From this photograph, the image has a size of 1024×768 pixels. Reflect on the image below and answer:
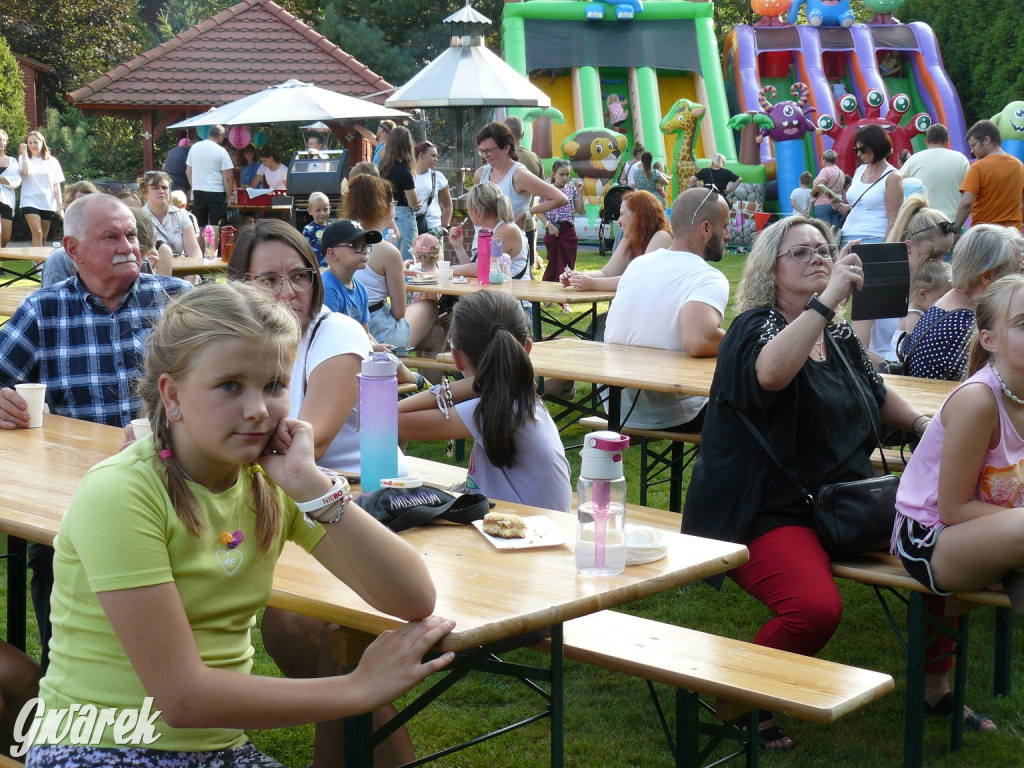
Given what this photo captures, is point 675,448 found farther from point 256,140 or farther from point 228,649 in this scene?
point 256,140

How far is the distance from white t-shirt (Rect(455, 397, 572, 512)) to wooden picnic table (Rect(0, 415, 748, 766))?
0.37 m

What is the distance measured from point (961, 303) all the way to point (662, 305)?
1.27 m

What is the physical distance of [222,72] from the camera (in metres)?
19.7

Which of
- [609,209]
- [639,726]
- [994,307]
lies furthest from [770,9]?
[639,726]

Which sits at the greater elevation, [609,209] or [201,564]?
[609,209]

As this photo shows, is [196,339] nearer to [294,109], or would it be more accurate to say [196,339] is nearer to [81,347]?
[81,347]

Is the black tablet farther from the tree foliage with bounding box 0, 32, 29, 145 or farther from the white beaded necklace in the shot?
the tree foliage with bounding box 0, 32, 29, 145

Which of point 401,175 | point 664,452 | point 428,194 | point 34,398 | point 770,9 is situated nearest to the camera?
point 34,398

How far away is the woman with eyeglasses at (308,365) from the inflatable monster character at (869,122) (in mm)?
17337

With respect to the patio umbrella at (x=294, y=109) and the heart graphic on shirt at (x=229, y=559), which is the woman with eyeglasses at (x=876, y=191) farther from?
the heart graphic on shirt at (x=229, y=559)

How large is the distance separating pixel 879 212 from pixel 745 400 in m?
6.01

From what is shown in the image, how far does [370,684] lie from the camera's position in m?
1.87

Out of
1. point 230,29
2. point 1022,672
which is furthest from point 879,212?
point 230,29

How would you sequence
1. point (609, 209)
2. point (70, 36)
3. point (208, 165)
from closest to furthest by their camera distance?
point (208, 165), point (609, 209), point (70, 36)
